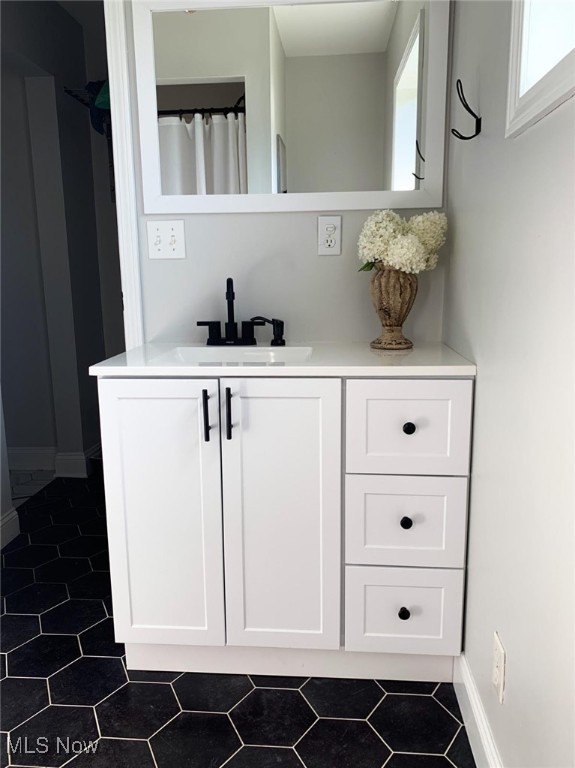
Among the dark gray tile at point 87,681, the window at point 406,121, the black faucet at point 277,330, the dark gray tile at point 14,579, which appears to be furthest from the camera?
the dark gray tile at point 14,579

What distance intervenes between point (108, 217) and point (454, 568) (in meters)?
2.77

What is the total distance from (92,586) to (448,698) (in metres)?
1.30

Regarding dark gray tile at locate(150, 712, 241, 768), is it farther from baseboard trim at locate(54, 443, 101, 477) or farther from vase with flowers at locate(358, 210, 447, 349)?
baseboard trim at locate(54, 443, 101, 477)

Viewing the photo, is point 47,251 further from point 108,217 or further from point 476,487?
point 476,487

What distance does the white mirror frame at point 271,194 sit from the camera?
171cm

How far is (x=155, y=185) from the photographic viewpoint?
1.86 m

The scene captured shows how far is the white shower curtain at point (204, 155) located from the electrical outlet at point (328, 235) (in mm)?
275

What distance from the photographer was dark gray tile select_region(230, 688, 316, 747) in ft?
4.59

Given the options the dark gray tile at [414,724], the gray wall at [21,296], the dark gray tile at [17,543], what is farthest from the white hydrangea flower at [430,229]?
the gray wall at [21,296]

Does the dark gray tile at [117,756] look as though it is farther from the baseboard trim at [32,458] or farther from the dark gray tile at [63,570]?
the baseboard trim at [32,458]

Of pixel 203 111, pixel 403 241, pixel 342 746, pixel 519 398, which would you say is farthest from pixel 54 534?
pixel 519 398

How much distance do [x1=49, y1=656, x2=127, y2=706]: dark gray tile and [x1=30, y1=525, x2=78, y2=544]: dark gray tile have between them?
87cm

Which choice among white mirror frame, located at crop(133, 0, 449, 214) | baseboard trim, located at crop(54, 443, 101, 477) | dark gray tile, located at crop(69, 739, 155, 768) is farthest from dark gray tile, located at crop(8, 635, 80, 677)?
baseboard trim, located at crop(54, 443, 101, 477)

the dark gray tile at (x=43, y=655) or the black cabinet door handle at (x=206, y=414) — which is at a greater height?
the black cabinet door handle at (x=206, y=414)
